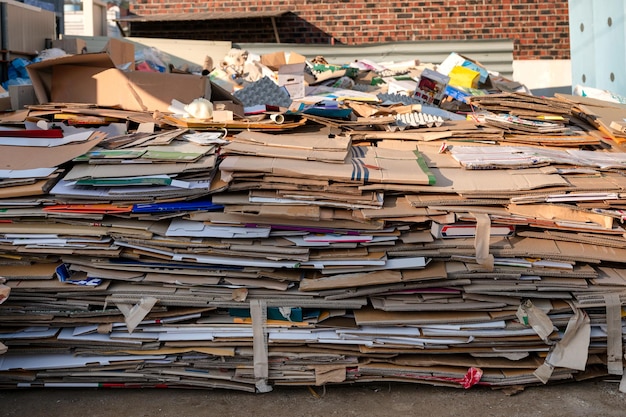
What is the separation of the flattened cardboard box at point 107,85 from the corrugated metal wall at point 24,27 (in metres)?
1.40

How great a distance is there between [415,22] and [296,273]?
783 centimetres

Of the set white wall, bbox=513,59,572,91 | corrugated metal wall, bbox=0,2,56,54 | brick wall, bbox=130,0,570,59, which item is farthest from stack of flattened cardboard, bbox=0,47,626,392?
brick wall, bbox=130,0,570,59

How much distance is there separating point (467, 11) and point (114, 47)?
621cm

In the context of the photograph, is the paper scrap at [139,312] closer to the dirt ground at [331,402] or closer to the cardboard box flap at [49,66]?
the dirt ground at [331,402]

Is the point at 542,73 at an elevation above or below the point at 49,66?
above

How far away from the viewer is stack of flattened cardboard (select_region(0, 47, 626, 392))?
361 cm

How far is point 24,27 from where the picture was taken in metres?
6.63

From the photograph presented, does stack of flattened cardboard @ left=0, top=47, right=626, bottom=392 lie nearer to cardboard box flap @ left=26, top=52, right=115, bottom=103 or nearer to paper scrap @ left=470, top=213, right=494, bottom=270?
paper scrap @ left=470, top=213, right=494, bottom=270

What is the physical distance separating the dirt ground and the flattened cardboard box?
213cm

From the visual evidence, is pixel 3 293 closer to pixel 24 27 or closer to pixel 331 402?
pixel 331 402

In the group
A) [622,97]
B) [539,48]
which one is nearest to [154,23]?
[539,48]

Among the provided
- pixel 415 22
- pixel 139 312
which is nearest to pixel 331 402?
pixel 139 312

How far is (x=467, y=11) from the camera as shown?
10.7 metres

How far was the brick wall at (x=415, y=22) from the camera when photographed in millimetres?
10664
